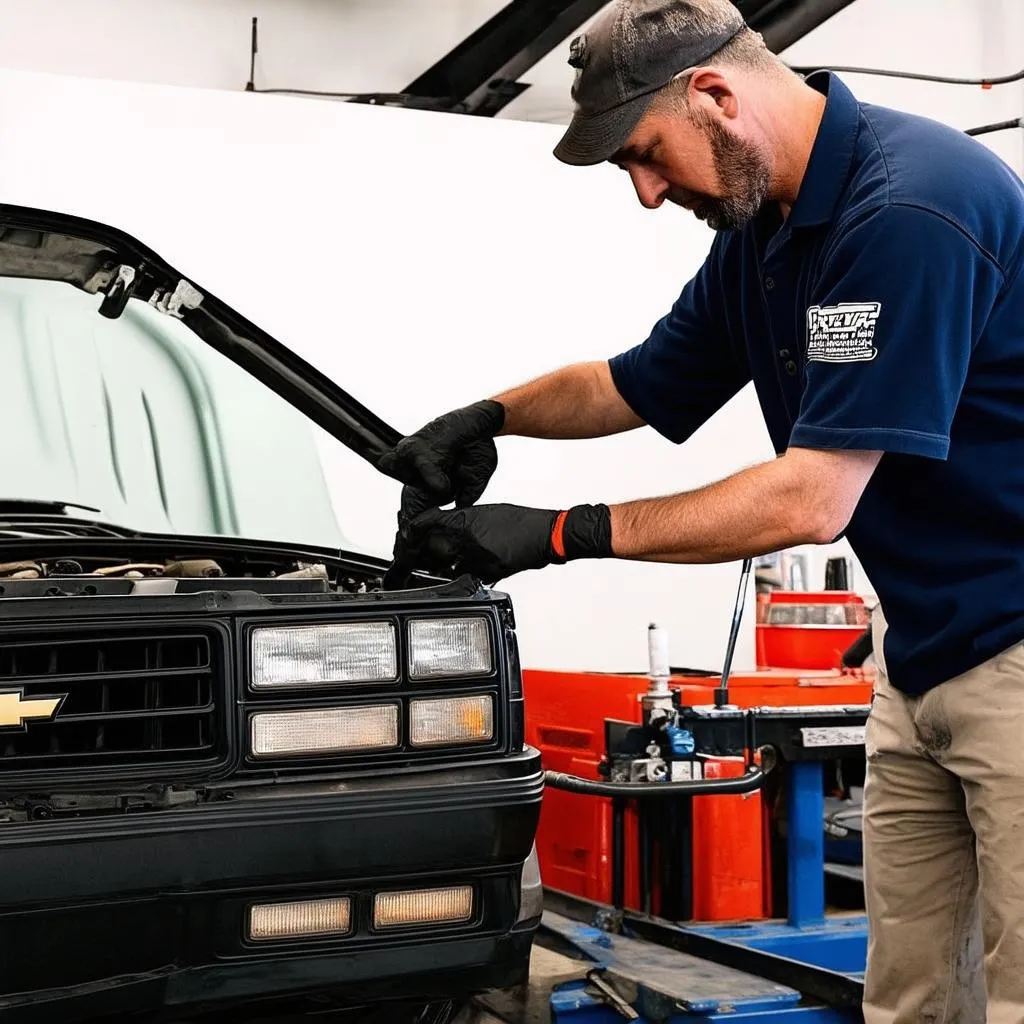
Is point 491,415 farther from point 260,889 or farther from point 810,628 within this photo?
point 810,628

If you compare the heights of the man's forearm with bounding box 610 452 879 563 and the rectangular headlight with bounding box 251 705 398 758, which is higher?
the man's forearm with bounding box 610 452 879 563

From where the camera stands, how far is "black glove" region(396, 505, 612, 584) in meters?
1.84

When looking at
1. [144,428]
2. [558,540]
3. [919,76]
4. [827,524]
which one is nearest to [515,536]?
[558,540]

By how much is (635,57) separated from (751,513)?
663 mm

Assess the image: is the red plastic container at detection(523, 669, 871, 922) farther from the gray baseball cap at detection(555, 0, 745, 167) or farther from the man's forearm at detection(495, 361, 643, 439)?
the gray baseball cap at detection(555, 0, 745, 167)

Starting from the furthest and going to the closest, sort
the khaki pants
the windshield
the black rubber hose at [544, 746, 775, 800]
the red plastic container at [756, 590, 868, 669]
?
the red plastic container at [756, 590, 868, 669] < the black rubber hose at [544, 746, 775, 800] < the windshield < the khaki pants

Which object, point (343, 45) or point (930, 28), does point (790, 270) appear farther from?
point (930, 28)

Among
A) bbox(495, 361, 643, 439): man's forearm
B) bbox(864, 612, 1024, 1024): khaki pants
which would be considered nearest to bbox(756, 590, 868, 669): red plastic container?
bbox(495, 361, 643, 439): man's forearm

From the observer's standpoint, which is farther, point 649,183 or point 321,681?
point 649,183

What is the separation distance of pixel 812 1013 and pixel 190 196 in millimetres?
3544

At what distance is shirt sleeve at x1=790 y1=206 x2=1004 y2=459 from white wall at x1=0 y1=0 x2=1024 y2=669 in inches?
103

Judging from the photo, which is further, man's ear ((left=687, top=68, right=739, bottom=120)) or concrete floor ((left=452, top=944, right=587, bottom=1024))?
concrete floor ((left=452, top=944, right=587, bottom=1024))

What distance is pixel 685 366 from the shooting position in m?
2.29

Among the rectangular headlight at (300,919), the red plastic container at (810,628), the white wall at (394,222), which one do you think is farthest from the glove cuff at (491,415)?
the white wall at (394,222)
